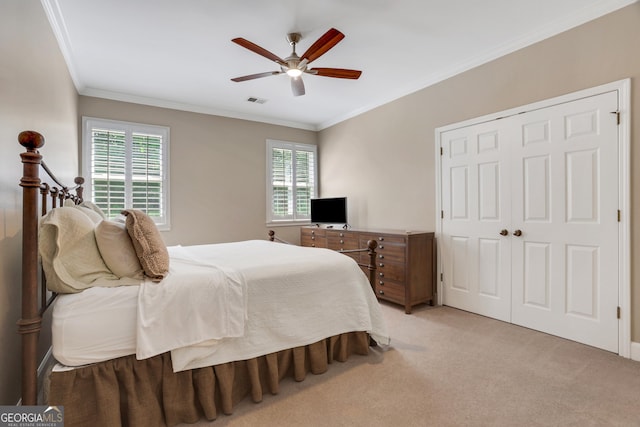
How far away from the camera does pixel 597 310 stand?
8.60 ft

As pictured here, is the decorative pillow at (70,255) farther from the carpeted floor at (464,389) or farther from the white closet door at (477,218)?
the white closet door at (477,218)

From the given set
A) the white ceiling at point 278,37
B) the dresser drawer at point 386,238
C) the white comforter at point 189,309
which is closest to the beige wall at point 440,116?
the white ceiling at point 278,37

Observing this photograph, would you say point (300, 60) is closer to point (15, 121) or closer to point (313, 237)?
point (15, 121)

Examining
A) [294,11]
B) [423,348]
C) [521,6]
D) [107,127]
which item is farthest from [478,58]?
[107,127]

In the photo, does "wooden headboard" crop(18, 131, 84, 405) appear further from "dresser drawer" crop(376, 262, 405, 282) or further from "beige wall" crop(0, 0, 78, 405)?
"dresser drawer" crop(376, 262, 405, 282)

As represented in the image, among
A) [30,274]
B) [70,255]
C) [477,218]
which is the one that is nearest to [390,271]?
[477,218]

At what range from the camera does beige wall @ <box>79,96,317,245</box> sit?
15.1ft

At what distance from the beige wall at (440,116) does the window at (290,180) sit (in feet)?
0.94

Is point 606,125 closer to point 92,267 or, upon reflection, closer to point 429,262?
point 429,262

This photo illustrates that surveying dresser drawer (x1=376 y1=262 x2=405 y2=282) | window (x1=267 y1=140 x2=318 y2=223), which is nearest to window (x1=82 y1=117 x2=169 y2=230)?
window (x1=267 y1=140 x2=318 y2=223)

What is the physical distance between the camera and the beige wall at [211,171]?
4605 millimetres

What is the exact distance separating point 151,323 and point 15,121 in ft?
4.75

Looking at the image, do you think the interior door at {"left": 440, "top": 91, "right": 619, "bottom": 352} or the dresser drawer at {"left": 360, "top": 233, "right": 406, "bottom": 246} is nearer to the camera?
the interior door at {"left": 440, "top": 91, "right": 619, "bottom": 352}

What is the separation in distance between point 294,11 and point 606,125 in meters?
2.82
